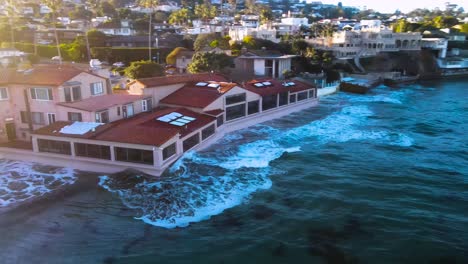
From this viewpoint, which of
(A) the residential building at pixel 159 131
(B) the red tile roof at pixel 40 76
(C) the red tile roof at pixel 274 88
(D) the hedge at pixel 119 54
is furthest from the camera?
(D) the hedge at pixel 119 54

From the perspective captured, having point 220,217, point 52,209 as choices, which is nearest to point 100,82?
point 52,209

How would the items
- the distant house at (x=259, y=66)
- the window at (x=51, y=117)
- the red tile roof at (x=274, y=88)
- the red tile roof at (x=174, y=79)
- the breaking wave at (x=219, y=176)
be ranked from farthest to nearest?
the distant house at (x=259, y=66) < the red tile roof at (x=274, y=88) < the red tile roof at (x=174, y=79) < the window at (x=51, y=117) < the breaking wave at (x=219, y=176)

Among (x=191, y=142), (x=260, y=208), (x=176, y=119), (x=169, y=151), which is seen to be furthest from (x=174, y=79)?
(x=260, y=208)

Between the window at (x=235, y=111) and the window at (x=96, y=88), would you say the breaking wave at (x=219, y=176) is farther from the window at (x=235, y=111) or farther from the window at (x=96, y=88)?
the window at (x=96, y=88)

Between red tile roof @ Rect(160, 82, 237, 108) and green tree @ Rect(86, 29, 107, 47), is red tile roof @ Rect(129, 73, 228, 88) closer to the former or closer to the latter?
red tile roof @ Rect(160, 82, 237, 108)

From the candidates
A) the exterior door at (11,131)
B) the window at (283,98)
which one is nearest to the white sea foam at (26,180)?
the exterior door at (11,131)

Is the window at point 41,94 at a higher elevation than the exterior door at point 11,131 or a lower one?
higher

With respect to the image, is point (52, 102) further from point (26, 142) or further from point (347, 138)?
point (347, 138)

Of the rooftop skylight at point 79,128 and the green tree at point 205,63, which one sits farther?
the green tree at point 205,63
